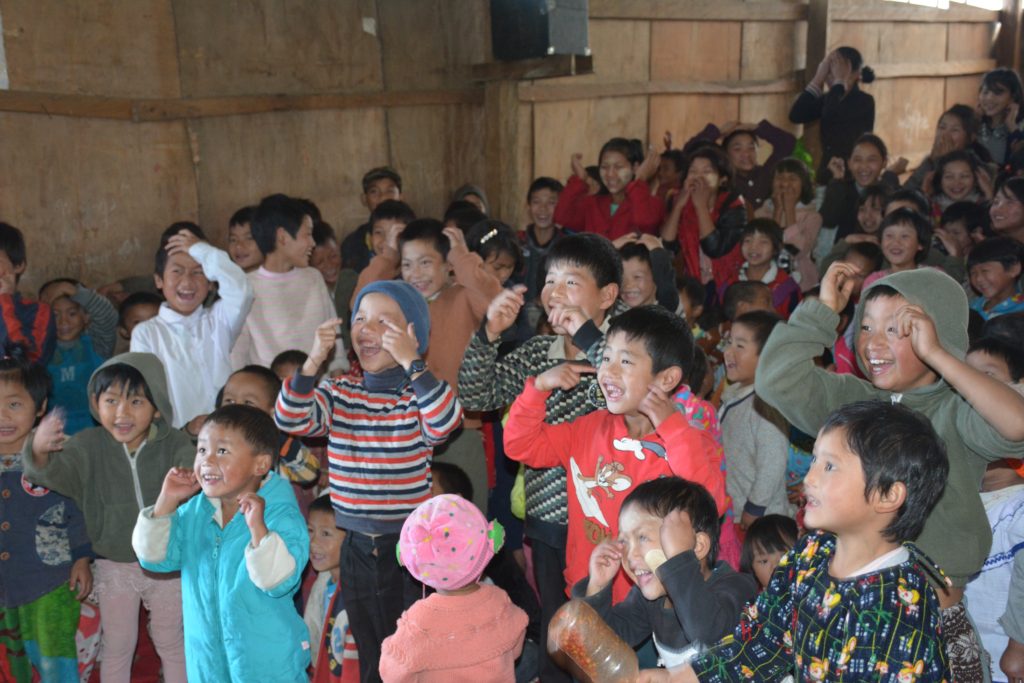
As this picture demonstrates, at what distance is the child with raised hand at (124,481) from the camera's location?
3.34 metres

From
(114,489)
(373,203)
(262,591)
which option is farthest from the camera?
(373,203)

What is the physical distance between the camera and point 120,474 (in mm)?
3395

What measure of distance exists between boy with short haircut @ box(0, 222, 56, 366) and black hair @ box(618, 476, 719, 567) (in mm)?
2790

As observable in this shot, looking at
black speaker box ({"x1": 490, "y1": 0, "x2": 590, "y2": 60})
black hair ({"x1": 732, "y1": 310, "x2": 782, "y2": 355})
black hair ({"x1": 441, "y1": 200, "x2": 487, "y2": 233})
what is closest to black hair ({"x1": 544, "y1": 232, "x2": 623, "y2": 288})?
black hair ({"x1": 732, "y1": 310, "x2": 782, "y2": 355})

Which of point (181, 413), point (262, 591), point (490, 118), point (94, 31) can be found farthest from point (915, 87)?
point (262, 591)

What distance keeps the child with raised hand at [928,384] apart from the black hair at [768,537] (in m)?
0.46

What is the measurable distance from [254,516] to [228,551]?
225mm

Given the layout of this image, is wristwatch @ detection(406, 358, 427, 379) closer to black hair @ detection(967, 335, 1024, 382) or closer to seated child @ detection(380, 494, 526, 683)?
seated child @ detection(380, 494, 526, 683)

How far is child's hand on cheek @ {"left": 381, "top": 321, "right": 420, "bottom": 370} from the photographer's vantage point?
2.93m

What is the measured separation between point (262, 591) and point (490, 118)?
4674 mm

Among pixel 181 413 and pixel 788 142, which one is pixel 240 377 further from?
pixel 788 142

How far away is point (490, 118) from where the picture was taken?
6914mm

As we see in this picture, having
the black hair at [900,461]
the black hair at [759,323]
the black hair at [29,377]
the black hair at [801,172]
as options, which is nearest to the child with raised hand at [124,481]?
the black hair at [29,377]

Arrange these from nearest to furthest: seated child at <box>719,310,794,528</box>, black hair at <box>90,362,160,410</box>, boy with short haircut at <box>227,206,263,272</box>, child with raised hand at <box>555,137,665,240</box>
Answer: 1. black hair at <box>90,362,160,410</box>
2. seated child at <box>719,310,794,528</box>
3. boy with short haircut at <box>227,206,263,272</box>
4. child with raised hand at <box>555,137,665,240</box>
